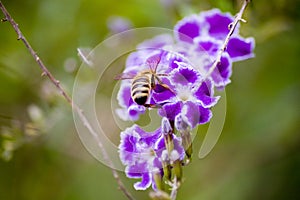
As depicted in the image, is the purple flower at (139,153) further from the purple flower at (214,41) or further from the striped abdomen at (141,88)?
the purple flower at (214,41)

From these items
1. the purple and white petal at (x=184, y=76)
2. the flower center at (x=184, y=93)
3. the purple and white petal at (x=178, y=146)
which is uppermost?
the purple and white petal at (x=184, y=76)

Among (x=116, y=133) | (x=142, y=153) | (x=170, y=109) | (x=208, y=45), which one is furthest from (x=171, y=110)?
A: (x=116, y=133)

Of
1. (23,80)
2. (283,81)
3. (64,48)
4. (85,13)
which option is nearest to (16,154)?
(23,80)

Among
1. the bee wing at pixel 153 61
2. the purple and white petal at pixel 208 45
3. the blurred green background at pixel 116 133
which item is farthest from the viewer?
the blurred green background at pixel 116 133

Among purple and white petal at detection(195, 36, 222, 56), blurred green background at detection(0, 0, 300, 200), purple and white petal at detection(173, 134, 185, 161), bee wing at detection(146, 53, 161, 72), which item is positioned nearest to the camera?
purple and white petal at detection(173, 134, 185, 161)

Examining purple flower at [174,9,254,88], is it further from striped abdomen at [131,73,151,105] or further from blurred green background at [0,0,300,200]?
blurred green background at [0,0,300,200]

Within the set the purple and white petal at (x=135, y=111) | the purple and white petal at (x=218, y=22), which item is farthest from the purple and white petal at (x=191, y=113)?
the purple and white petal at (x=218, y=22)

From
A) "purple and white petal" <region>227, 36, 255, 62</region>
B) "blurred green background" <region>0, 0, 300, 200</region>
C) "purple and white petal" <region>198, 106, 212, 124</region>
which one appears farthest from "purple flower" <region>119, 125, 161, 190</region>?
"blurred green background" <region>0, 0, 300, 200</region>
